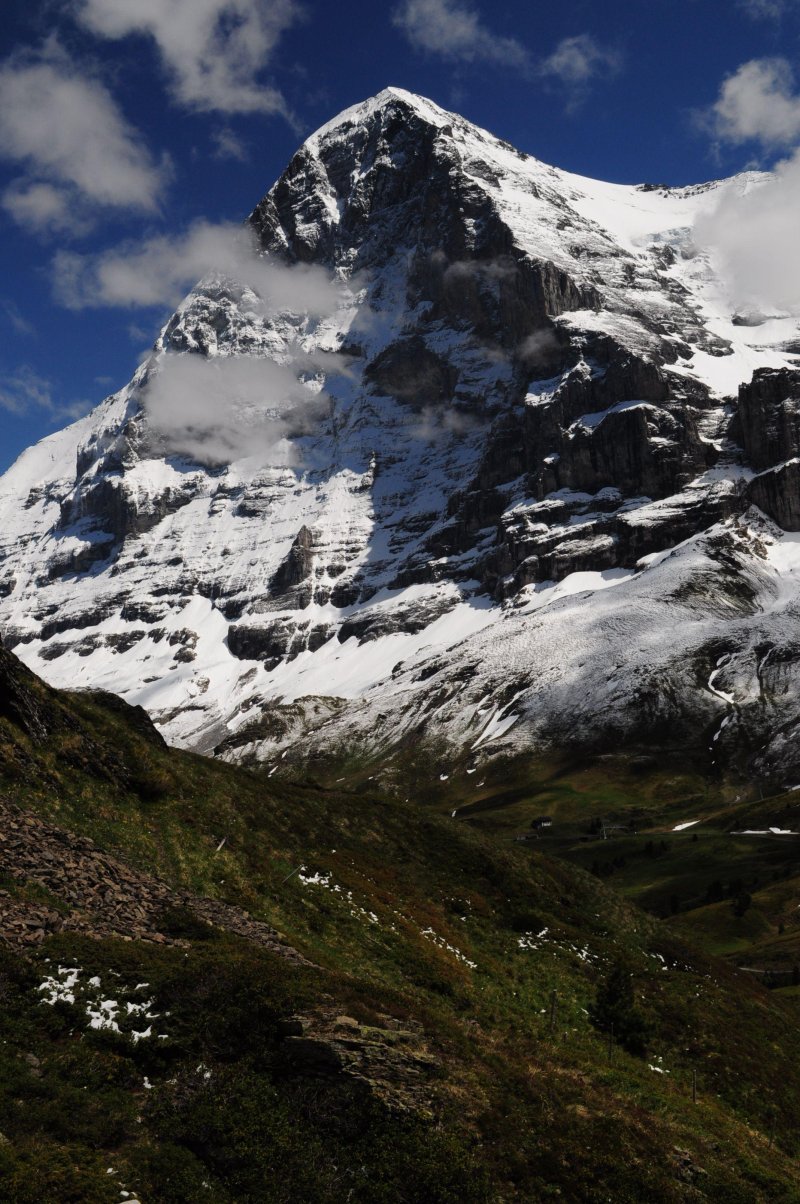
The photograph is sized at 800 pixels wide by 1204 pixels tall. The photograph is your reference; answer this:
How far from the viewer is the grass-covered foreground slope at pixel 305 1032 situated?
66.7 ft

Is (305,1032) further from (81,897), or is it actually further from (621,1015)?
(621,1015)

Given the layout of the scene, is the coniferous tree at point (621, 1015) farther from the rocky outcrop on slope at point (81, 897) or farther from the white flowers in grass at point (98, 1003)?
the white flowers in grass at point (98, 1003)

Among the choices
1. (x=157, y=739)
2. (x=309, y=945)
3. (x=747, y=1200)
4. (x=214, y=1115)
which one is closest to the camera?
(x=214, y=1115)

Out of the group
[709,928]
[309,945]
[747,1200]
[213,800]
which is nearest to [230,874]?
[309,945]

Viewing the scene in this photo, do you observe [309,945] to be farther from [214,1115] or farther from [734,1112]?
[734,1112]

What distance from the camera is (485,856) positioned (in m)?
55.3

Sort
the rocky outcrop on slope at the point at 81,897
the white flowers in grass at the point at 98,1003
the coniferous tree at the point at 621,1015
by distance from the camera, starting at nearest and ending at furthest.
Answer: the white flowers in grass at the point at 98,1003, the rocky outcrop on slope at the point at 81,897, the coniferous tree at the point at 621,1015

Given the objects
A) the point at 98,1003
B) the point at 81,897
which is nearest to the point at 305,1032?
the point at 98,1003

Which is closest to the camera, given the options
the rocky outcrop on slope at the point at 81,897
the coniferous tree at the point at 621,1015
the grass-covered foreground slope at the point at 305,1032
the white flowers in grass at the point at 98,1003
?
the grass-covered foreground slope at the point at 305,1032

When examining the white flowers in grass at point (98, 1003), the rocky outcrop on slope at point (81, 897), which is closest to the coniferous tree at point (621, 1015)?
the rocky outcrop on slope at point (81, 897)

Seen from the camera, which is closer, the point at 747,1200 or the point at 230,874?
the point at 747,1200

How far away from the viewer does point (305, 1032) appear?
2344 centimetres

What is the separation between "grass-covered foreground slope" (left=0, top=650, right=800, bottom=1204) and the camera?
20344mm

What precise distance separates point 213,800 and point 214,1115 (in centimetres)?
2445
